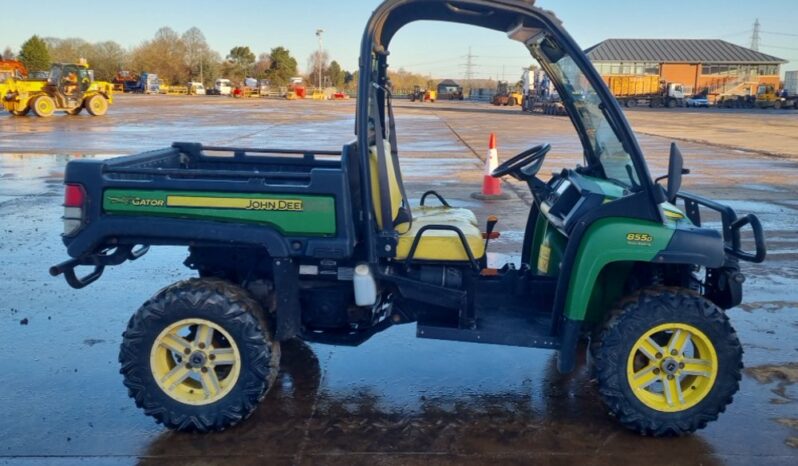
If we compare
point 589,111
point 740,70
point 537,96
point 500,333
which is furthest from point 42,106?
point 740,70

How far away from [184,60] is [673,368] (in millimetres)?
97205

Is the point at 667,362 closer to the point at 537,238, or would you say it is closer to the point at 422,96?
the point at 537,238

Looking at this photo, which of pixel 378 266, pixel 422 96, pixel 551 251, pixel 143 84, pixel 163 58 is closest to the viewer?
pixel 378 266

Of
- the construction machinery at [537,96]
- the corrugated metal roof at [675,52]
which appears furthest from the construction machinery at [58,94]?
the corrugated metal roof at [675,52]

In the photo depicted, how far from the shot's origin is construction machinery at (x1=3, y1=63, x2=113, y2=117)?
28781mm

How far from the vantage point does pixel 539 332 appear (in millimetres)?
3752

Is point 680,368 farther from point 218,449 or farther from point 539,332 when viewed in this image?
point 218,449

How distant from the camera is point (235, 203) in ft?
11.5

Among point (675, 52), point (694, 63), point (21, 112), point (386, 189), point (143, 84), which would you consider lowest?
point (386, 189)

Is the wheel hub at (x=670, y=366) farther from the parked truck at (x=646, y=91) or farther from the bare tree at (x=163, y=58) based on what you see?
the bare tree at (x=163, y=58)

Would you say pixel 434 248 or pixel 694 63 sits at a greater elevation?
pixel 694 63

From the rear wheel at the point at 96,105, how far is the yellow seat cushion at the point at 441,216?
29.0 m

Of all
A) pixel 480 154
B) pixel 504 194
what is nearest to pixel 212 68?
pixel 480 154

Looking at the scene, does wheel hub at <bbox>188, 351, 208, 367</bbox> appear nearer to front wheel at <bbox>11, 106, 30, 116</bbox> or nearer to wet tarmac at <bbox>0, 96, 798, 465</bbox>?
wet tarmac at <bbox>0, 96, 798, 465</bbox>
